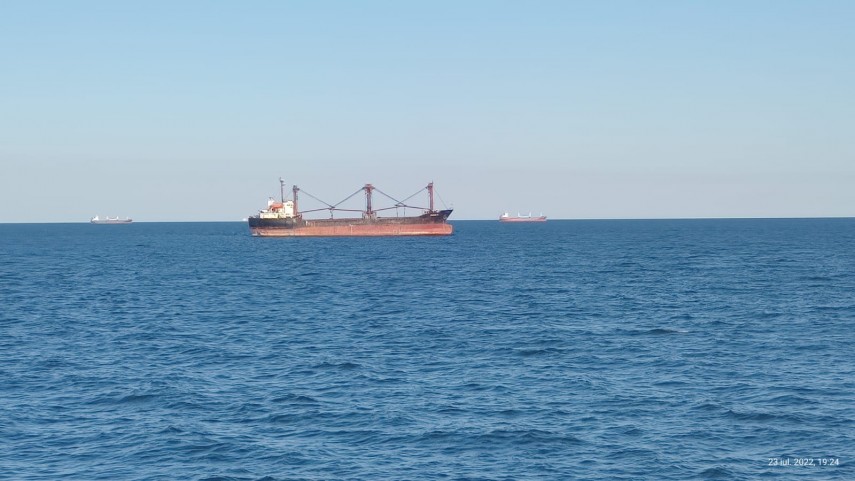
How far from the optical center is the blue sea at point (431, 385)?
78.0 feet

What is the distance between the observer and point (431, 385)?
107ft

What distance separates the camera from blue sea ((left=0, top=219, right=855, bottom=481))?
78.0 ft

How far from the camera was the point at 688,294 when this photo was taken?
2569 inches

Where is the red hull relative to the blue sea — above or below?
above

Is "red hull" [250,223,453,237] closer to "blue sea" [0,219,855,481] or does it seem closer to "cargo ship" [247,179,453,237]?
"cargo ship" [247,179,453,237]

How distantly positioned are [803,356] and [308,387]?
2176 cm

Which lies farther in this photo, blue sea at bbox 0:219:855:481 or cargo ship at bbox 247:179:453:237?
cargo ship at bbox 247:179:453:237

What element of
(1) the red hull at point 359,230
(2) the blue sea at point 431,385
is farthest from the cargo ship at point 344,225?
(2) the blue sea at point 431,385

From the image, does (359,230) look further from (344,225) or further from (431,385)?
(431,385)

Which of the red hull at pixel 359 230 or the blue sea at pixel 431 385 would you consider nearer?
the blue sea at pixel 431 385

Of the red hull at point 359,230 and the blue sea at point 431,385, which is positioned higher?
the red hull at point 359,230

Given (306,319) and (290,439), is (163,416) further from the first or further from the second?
(306,319)

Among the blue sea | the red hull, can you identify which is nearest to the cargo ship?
the red hull

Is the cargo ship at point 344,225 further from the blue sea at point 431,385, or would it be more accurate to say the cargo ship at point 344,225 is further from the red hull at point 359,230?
the blue sea at point 431,385
